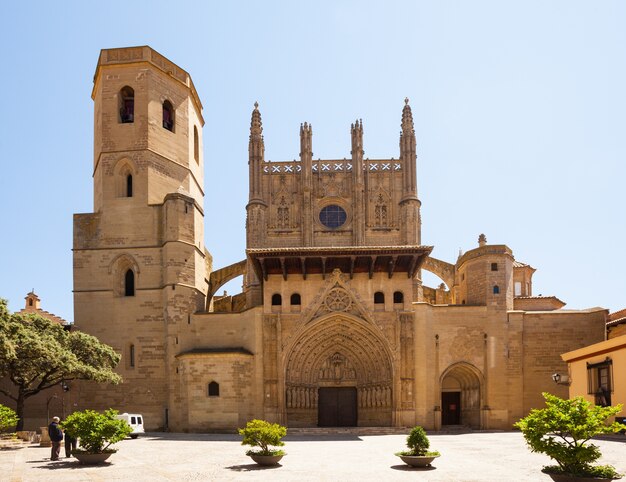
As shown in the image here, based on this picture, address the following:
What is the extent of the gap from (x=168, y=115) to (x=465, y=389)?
65.6ft

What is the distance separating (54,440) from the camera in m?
17.1

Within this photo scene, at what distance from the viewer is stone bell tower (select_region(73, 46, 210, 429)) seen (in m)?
31.1

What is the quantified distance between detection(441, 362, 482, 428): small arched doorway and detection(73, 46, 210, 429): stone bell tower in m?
12.3

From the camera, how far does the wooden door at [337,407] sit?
31250 millimetres

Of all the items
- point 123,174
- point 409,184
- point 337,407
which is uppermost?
point 409,184

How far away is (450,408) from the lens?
106ft

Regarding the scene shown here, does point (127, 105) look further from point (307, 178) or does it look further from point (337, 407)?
point (337, 407)

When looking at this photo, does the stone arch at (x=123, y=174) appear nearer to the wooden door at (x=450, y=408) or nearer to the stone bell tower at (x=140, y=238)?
the stone bell tower at (x=140, y=238)

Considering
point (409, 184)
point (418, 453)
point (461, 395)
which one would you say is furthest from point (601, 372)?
point (409, 184)

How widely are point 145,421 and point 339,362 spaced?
914cm

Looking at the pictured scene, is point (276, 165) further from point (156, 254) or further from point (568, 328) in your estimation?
point (568, 328)

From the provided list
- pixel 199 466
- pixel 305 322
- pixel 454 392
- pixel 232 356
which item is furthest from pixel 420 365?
pixel 199 466

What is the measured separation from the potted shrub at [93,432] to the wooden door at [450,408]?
19525 mm

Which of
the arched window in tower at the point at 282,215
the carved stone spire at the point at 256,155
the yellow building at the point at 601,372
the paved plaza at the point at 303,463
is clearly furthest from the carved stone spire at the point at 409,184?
the paved plaza at the point at 303,463
